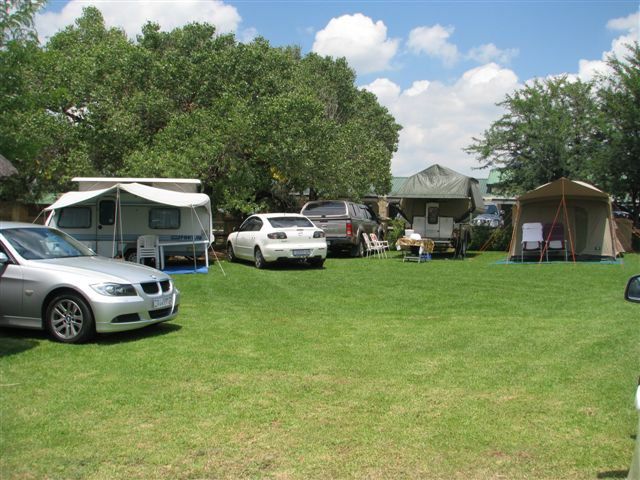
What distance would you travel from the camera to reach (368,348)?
7.18 meters

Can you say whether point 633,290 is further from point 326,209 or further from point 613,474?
point 326,209

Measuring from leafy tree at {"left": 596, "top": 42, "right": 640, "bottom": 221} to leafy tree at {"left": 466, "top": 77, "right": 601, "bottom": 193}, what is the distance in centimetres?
58

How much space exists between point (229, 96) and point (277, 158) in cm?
256

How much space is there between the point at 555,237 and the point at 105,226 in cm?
1328

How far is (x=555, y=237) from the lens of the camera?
19.4 metres

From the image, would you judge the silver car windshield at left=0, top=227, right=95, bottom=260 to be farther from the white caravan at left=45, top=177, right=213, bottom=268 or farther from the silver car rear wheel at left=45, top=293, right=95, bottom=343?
the white caravan at left=45, top=177, right=213, bottom=268

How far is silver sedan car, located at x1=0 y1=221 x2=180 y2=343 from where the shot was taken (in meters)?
7.39

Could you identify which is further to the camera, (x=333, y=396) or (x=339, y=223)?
(x=339, y=223)

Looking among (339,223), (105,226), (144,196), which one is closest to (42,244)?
(144,196)

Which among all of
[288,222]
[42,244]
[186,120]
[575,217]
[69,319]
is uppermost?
[186,120]

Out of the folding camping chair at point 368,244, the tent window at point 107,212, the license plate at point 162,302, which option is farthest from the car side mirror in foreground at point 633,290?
the folding camping chair at point 368,244

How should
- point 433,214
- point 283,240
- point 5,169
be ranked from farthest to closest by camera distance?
point 433,214, point 283,240, point 5,169

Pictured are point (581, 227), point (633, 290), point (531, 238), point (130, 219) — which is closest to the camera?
point (633, 290)

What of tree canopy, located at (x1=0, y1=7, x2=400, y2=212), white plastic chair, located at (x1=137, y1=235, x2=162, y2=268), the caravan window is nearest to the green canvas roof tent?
tree canopy, located at (x1=0, y1=7, x2=400, y2=212)
